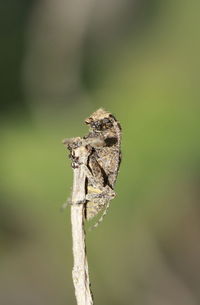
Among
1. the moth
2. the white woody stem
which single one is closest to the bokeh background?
the moth

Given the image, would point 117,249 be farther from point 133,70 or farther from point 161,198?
point 133,70

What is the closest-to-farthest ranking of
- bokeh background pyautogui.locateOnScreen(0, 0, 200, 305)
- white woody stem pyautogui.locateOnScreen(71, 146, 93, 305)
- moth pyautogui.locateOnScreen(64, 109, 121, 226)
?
white woody stem pyautogui.locateOnScreen(71, 146, 93, 305) → moth pyautogui.locateOnScreen(64, 109, 121, 226) → bokeh background pyautogui.locateOnScreen(0, 0, 200, 305)

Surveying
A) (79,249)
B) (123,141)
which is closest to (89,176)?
(79,249)

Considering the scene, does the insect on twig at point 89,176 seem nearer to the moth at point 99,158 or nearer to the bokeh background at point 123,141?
the moth at point 99,158

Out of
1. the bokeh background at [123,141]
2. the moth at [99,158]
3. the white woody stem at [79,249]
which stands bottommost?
the white woody stem at [79,249]

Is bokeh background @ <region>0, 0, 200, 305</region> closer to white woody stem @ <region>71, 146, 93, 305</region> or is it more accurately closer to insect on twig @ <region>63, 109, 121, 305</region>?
insect on twig @ <region>63, 109, 121, 305</region>

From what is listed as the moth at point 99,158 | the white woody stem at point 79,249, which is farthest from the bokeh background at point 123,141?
the white woody stem at point 79,249

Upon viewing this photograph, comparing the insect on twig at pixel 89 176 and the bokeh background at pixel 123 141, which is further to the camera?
the bokeh background at pixel 123 141

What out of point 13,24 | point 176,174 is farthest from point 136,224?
point 13,24
